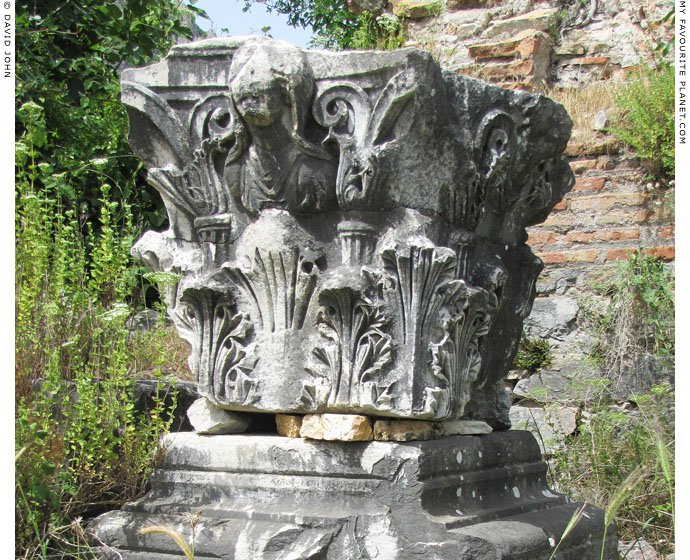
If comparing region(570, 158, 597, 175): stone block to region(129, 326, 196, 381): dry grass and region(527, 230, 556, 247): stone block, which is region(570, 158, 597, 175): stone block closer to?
region(527, 230, 556, 247): stone block

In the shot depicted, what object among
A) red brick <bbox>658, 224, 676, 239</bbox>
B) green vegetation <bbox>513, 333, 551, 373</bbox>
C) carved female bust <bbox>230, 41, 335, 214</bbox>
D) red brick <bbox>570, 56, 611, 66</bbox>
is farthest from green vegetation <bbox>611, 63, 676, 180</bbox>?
carved female bust <bbox>230, 41, 335, 214</bbox>

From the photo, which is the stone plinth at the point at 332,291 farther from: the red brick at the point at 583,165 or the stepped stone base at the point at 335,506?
the red brick at the point at 583,165

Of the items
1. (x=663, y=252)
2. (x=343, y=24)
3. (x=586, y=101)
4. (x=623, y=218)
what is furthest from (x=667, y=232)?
(x=343, y=24)

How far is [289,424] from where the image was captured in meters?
2.79

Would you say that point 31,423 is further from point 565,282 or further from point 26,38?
point 565,282

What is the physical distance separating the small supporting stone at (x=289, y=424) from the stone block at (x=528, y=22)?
4939 mm

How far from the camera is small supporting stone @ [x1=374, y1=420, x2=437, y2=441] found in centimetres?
265

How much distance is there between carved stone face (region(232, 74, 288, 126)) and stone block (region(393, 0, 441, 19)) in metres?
4.83

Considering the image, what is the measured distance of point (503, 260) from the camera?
3242 mm

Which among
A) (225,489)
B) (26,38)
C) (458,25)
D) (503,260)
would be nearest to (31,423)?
(225,489)

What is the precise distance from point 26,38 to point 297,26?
735 cm

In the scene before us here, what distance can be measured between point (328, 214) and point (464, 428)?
3.05 ft

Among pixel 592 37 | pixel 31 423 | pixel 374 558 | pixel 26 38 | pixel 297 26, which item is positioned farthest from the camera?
pixel 297 26
